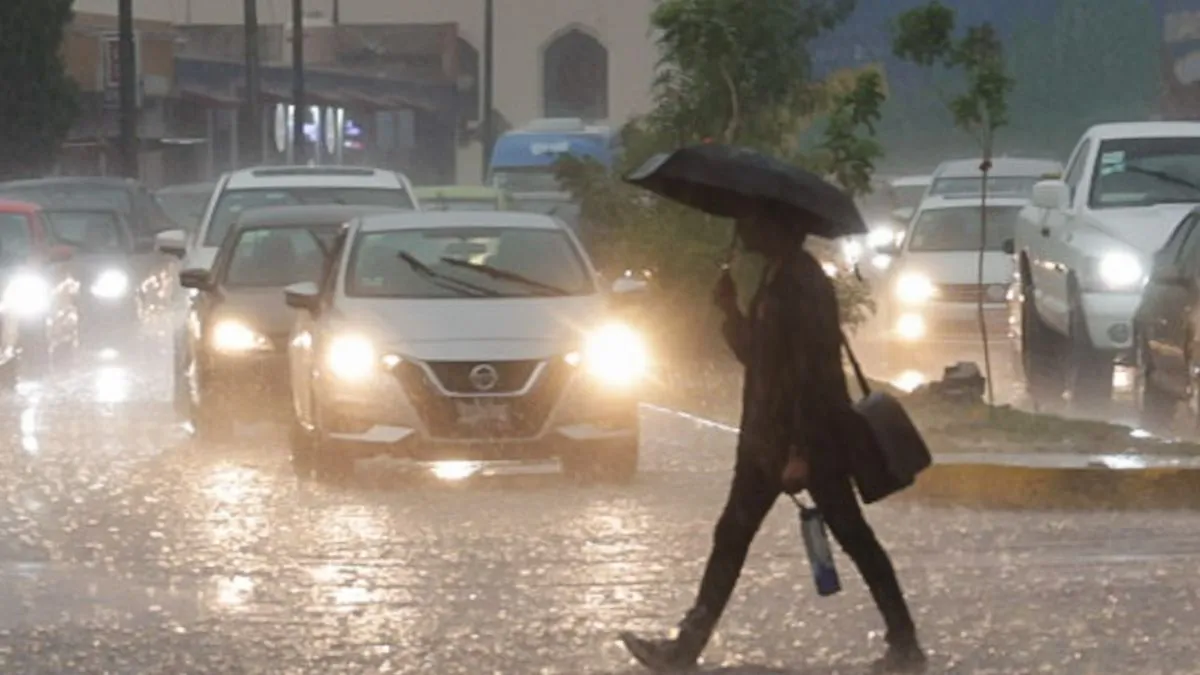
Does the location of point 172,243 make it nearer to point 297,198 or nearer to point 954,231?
point 297,198

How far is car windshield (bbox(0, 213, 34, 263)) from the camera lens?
2603 cm

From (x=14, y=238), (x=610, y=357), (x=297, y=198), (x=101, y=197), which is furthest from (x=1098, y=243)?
(x=101, y=197)

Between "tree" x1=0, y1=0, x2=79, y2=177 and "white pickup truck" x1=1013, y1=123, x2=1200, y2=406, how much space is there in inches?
1178

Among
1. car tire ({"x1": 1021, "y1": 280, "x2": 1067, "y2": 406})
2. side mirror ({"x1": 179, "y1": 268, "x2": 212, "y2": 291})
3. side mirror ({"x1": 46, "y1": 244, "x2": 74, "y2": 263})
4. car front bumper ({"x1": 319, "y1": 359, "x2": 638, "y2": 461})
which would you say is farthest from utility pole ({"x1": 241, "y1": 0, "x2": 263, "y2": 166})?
car front bumper ({"x1": 319, "y1": 359, "x2": 638, "y2": 461})

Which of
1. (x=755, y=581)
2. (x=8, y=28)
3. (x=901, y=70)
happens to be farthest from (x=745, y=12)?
(x=901, y=70)

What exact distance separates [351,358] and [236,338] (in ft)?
11.0

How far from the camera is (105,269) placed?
32.1m

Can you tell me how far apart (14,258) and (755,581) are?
14952mm

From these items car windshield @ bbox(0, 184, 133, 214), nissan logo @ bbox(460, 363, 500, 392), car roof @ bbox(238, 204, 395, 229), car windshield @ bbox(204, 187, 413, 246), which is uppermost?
car roof @ bbox(238, 204, 395, 229)

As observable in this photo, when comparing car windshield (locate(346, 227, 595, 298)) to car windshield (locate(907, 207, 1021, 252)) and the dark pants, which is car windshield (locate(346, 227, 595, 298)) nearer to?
the dark pants

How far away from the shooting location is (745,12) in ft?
77.8

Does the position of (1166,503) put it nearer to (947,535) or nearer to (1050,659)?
(947,535)

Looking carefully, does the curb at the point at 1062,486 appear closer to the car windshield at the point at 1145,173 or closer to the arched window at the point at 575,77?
the car windshield at the point at 1145,173

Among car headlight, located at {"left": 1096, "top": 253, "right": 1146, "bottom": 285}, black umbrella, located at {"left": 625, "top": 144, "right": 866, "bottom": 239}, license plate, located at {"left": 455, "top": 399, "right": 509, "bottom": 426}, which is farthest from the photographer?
car headlight, located at {"left": 1096, "top": 253, "right": 1146, "bottom": 285}
